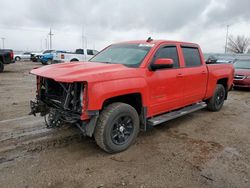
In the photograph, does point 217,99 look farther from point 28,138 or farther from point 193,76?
point 28,138

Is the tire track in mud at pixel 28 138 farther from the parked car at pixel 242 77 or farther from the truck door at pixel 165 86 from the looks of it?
the parked car at pixel 242 77

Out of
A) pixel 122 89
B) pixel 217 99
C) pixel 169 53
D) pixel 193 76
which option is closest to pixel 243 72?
pixel 217 99

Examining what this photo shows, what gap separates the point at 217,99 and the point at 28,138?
5143 millimetres

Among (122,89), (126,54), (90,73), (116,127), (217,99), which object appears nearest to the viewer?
(90,73)

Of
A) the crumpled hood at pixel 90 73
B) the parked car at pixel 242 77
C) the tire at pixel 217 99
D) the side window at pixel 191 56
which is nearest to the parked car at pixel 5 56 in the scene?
the crumpled hood at pixel 90 73

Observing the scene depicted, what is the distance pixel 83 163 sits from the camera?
3340 millimetres

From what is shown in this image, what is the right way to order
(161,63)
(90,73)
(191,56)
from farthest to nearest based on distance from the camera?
(191,56) < (161,63) < (90,73)

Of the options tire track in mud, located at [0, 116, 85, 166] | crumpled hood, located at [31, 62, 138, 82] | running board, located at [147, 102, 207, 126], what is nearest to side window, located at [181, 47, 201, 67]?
running board, located at [147, 102, 207, 126]

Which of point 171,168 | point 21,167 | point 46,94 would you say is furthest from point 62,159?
point 171,168

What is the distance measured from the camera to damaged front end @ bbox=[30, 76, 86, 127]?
10.9 ft

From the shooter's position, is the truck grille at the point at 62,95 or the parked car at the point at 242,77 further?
the parked car at the point at 242,77

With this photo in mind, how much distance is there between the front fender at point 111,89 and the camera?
10.3ft

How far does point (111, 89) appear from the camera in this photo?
3.33 metres

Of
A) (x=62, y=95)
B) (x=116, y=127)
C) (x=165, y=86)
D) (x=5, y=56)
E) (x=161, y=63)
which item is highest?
(x=5, y=56)
